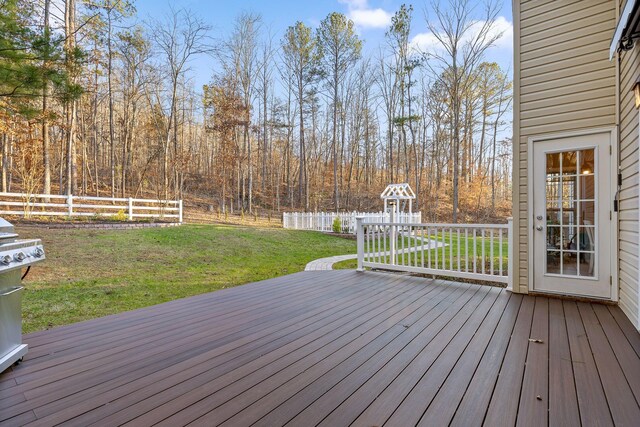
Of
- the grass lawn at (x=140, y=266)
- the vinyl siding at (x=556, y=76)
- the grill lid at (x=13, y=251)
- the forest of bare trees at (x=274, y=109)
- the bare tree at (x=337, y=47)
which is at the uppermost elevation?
the bare tree at (x=337, y=47)

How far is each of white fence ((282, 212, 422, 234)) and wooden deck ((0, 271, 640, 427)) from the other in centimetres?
823

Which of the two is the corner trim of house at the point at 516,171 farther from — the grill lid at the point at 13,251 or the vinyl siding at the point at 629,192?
the grill lid at the point at 13,251

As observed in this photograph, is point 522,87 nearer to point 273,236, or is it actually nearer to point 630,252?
point 630,252

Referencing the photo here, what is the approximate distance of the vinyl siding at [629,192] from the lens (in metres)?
2.80

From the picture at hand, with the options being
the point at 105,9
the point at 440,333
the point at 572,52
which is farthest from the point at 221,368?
the point at 105,9

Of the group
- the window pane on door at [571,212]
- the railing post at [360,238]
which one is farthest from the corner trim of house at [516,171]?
the railing post at [360,238]

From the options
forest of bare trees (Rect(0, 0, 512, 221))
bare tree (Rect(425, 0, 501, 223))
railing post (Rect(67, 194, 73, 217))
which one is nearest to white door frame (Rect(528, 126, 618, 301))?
forest of bare trees (Rect(0, 0, 512, 221))

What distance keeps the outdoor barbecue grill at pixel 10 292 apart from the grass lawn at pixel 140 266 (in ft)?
3.64

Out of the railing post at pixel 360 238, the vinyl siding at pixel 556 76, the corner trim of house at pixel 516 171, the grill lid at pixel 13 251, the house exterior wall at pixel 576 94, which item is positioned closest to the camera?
the grill lid at pixel 13 251

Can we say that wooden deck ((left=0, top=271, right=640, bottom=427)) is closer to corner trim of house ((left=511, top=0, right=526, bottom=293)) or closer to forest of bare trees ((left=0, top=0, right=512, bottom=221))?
corner trim of house ((left=511, top=0, right=526, bottom=293))

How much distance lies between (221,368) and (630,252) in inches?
146

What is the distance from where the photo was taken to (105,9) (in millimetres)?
12039

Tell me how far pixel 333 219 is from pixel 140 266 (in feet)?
25.0

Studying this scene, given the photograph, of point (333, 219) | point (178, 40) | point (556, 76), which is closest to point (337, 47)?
point (178, 40)
